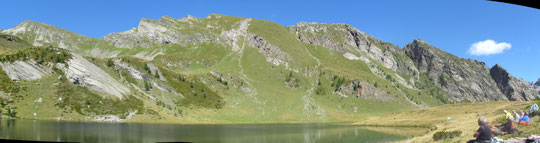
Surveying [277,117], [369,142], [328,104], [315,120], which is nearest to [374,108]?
[328,104]

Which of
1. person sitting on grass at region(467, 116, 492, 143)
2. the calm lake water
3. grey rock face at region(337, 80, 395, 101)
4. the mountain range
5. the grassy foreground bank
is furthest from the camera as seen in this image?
grey rock face at region(337, 80, 395, 101)

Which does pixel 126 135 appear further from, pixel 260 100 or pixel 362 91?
pixel 362 91

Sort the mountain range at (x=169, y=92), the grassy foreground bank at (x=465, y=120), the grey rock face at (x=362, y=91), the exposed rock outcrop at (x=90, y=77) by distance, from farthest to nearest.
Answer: the grey rock face at (x=362, y=91), the exposed rock outcrop at (x=90, y=77), the mountain range at (x=169, y=92), the grassy foreground bank at (x=465, y=120)

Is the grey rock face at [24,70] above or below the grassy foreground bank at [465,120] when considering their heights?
above

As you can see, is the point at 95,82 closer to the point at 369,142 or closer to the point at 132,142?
the point at 132,142

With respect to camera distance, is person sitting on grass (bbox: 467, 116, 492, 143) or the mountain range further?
the mountain range

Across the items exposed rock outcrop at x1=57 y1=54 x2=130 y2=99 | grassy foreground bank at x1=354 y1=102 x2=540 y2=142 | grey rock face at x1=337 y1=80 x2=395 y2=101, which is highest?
exposed rock outcrop at x1=57 y1=54 x2=130 y2=99

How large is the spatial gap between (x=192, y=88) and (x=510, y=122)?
12317 centimetres

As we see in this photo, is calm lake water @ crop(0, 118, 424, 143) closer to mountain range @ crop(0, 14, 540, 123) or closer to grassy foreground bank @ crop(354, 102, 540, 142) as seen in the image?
grassy foreground bank @ crop(354, 102, 540, 142)

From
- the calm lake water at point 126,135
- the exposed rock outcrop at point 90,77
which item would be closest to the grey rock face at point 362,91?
the calm lake water at point 126,135

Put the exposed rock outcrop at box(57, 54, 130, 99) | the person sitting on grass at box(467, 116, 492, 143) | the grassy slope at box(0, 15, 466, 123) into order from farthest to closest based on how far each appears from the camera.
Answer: the grassy slope at box(0, 15, 466, 123) → the exposed rock outcrop at box(57, 54, 130, 99) → the person sitting on grass at box(467, 116, 492, 143)

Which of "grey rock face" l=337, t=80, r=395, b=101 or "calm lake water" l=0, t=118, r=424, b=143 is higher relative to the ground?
"grey rock face" l=337, t=80, r=395, b=101

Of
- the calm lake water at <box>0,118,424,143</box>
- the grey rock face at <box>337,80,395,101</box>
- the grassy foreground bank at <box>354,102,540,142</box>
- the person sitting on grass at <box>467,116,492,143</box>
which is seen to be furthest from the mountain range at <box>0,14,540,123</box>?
the person sitting on grass at <box>467,116,492,143</box>

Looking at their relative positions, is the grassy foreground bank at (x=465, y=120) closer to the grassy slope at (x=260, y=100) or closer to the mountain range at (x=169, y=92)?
the grassy slope at (x=260, y=100)
